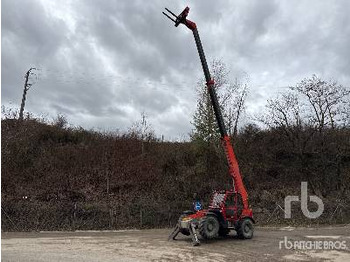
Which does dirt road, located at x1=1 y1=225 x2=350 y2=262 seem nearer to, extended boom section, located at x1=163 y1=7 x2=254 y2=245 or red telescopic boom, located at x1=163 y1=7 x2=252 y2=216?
extended boom section, located at x1=163 y1=7 x2=254 y2=245

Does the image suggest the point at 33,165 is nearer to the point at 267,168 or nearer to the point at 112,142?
the point at 112,142

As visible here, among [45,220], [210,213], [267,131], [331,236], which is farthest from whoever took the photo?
[267,131]

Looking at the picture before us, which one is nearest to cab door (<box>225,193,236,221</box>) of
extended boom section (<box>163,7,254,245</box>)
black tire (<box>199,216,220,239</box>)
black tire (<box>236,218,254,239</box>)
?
extended boom section (<box>163,7,254,245</box>)

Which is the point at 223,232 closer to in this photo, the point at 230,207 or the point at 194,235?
the point at 230,207

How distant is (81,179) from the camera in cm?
2880

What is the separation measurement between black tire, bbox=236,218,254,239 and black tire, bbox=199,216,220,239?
50.2 inches

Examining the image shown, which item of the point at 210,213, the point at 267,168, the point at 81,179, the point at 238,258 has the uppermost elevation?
the point at 267,168

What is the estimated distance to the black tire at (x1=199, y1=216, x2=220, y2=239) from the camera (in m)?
15.6

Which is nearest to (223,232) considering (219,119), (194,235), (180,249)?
(194,235)

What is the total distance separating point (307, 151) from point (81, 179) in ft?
63.7

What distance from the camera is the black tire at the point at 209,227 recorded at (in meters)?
15.6

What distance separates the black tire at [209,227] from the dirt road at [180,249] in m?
0.41

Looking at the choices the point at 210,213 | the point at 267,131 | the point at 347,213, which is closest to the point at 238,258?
the point at 210,213

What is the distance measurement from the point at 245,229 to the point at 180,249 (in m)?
3.86
